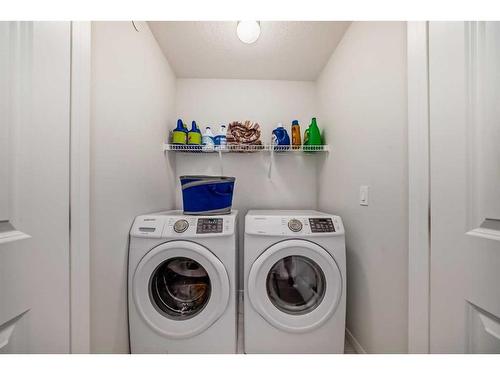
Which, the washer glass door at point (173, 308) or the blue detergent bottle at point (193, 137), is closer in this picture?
the washer glass door at point (173, 308)

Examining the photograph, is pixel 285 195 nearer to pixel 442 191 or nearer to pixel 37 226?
pixel 442 191

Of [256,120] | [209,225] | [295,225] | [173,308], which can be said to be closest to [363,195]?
[295,225]

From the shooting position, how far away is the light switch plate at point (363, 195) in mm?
1233

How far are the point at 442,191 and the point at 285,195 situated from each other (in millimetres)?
1395

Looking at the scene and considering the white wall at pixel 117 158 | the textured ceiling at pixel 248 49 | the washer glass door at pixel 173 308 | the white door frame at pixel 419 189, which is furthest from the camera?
the textured ceiling at pixel 248 49

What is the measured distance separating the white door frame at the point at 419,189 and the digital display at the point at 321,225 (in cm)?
48

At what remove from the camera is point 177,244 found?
119cm

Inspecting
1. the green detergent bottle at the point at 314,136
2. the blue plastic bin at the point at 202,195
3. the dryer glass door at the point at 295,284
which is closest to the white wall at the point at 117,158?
the blue plastic bin at the point at 202,195

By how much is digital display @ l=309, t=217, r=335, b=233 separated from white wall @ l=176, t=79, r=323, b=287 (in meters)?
0.73

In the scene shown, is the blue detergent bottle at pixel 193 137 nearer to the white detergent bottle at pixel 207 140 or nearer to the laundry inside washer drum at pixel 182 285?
the white detergent bottle at pixel 207 140

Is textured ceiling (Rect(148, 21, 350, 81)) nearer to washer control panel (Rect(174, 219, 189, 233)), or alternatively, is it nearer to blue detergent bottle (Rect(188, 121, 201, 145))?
blue detergent bottle (Rect(188, 121, 201, 145))

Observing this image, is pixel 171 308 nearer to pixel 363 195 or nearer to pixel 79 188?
pixel 79 188
